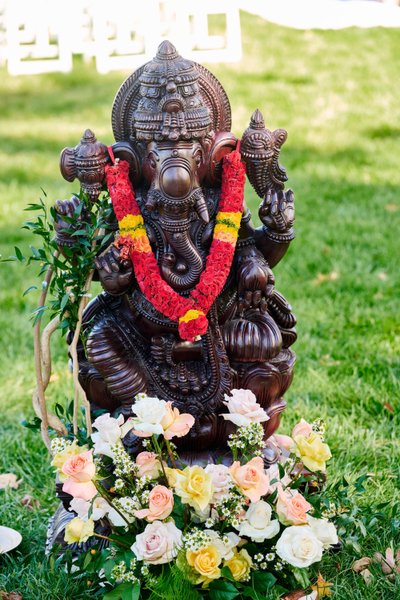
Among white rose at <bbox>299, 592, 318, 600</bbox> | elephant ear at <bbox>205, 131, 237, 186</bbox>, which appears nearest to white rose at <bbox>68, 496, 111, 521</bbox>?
white rose at <bbox>299, 592, 318, 600</bbox>

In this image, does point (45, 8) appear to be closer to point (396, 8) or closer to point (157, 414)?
point (396, 8)

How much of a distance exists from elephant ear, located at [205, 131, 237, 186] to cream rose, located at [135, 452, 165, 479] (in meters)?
0.89

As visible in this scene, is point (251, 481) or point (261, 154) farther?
point (261, 154)

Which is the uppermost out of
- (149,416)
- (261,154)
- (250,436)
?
(261,154)

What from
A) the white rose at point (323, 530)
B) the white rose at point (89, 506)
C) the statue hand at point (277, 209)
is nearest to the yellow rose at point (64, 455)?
the white rose at point (89, 506)

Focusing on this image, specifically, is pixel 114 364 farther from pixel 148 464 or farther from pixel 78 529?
pixel 78 529

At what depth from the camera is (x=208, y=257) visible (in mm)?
2867

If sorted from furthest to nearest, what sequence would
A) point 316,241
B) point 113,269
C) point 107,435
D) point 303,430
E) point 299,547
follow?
Result: point 316,241
point 113,269
point 303,430
point 107,435
point 299,547

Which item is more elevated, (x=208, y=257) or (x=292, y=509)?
(x=208, y=257)

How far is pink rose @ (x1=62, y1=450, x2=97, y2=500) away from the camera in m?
2.49

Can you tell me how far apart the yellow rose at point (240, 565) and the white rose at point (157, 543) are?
0.18m

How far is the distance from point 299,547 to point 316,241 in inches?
148

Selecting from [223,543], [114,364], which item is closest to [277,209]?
[114,364]

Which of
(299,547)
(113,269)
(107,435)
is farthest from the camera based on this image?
(113,269)
